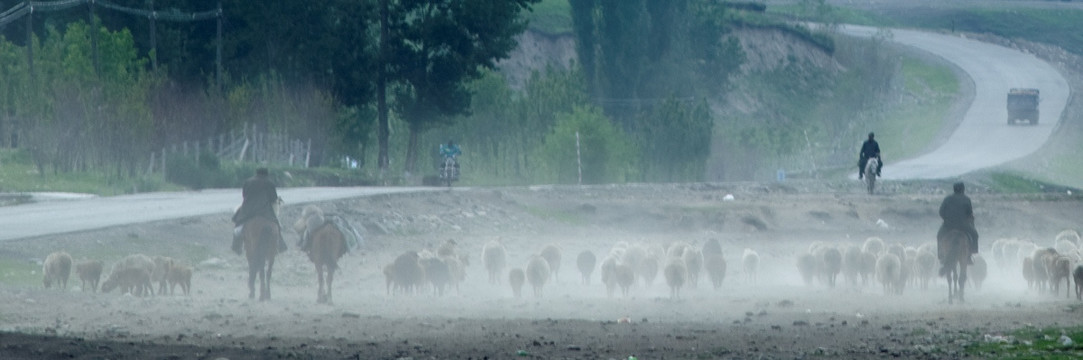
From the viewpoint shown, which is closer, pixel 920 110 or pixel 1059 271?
pixel 1059 271

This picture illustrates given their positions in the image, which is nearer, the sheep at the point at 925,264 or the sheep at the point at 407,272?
the sheep at the point at 407,272

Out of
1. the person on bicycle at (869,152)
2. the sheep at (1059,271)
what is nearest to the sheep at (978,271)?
the sheep at (1059,271)

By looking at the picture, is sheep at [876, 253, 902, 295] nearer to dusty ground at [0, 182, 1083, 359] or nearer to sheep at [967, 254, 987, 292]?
dusty ground at [0, 182, 1083, 359]

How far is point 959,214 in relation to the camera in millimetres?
23812

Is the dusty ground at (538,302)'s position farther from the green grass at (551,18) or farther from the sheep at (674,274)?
the green grass at (551,18)

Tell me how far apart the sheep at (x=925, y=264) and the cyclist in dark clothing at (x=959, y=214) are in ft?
11.6

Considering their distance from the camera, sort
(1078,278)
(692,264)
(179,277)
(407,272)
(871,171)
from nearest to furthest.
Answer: (179,277) < (1078,278) < (407,272) < (692,264) < (871,171)

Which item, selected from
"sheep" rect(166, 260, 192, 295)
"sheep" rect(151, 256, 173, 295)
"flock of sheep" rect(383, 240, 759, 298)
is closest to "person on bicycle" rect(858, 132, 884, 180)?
"flock of sheep" rect(383, 240, 759, 298)

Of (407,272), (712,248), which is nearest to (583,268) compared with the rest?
(712,248)

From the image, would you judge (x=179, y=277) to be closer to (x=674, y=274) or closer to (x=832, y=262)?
(x=674, y=274)

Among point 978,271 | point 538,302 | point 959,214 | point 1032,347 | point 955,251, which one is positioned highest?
point 959,214

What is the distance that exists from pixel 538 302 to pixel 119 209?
12.1 m

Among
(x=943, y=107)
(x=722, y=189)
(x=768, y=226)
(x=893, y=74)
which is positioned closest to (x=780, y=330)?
(x=768, y=226)

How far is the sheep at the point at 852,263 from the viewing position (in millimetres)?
28250
